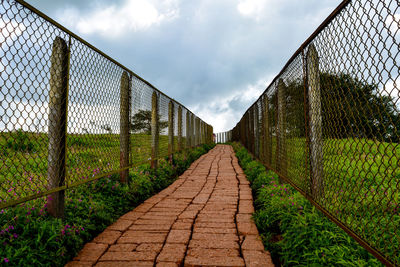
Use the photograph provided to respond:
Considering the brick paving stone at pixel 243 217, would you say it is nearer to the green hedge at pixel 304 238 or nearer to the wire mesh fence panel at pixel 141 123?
the green hedge at pixel 304 238

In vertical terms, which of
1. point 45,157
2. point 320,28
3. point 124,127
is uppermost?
point 320,28

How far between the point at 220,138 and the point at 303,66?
38.1 m

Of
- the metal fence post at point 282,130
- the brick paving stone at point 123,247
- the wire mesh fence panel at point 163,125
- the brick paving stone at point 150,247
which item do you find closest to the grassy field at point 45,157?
the brick paving stone at point 123,247

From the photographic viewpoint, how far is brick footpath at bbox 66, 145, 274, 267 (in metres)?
2.44

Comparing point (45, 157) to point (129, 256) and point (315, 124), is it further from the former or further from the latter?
point (315, 124)

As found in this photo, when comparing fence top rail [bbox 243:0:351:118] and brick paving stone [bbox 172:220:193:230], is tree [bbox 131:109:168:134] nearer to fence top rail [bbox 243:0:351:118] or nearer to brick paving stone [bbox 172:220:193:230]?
brick paving stone [bbox 172:220:193:230]

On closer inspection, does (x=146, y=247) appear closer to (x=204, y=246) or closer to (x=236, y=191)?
(x=204, y=246)

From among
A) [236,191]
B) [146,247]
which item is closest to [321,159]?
[146,247]

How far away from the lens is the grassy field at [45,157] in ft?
7.92

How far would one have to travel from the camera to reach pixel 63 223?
8.96ft

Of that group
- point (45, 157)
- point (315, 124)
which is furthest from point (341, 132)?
point (45, 157)

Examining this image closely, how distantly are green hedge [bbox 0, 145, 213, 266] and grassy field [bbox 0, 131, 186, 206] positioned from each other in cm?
22

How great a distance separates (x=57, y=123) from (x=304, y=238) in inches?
103

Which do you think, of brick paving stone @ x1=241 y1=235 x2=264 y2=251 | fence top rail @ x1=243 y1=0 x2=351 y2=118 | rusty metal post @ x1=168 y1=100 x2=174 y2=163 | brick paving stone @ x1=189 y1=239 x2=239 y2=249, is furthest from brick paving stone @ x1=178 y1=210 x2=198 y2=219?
rusty metal post @ x1=168 y1=100 x2=174 y2=163
